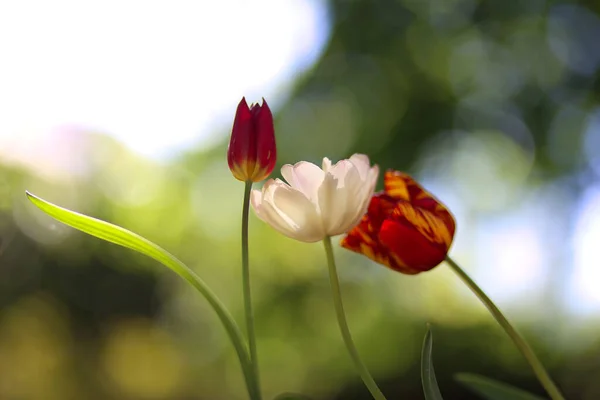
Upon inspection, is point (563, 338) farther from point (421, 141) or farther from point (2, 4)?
point (2, 4)

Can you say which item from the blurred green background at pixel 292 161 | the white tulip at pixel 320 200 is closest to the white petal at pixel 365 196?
the white tulip at pixel 320 200

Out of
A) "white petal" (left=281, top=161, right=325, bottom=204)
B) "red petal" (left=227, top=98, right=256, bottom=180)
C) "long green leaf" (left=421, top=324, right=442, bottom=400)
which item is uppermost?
"red petal" (left=227, top=98, right=256, bottom=180)

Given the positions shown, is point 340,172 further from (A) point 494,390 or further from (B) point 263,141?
(A) point 494,390

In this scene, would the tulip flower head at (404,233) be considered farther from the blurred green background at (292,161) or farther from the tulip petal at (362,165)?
the blurred green background at (292,161)

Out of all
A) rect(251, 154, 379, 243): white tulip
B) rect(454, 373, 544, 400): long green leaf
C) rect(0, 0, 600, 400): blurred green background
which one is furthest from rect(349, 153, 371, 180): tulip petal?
rect(0, 0, 600, 400): blurred green background

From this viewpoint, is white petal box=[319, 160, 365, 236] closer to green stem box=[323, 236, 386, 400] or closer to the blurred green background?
green stem box=[323, 236, 386, 400]

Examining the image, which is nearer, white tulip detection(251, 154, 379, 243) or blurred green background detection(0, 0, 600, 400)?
white tulip detection(251, 154, 379, 243)

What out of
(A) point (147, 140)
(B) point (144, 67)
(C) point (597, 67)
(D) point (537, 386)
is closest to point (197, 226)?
(A) point (147, 140)
